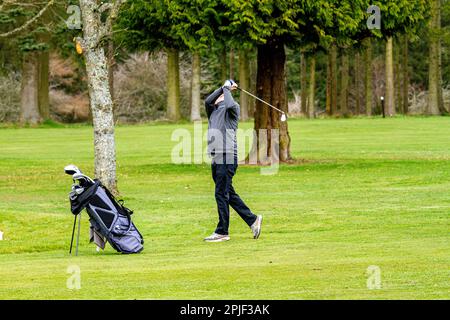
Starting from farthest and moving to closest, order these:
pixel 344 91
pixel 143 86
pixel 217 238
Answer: pixel 143 86 < pixel 344 91 < pixel 217 238

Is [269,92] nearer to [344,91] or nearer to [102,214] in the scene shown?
[102,214]

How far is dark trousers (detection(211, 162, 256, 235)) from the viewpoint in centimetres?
1628

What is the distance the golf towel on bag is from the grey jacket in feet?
5.22

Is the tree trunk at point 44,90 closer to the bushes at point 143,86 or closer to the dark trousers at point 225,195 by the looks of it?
the bushes at point 143,86

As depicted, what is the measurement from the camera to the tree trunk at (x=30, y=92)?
68375mm

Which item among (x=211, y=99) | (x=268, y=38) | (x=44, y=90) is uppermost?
(x=268, y=38)

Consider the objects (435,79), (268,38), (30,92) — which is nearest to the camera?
(268,38)

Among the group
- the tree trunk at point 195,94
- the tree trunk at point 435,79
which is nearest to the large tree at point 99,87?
the tree trunk at point 435,79

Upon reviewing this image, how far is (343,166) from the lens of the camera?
32.8 m

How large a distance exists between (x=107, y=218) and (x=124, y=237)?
41cm

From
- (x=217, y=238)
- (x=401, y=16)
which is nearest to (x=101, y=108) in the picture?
(x=217, y=238)

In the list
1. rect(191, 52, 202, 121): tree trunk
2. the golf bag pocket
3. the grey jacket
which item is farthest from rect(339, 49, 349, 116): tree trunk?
the golf bag pocket

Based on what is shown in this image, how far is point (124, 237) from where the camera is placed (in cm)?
1535

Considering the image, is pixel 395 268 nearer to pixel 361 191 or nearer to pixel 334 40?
pixel 361 191
